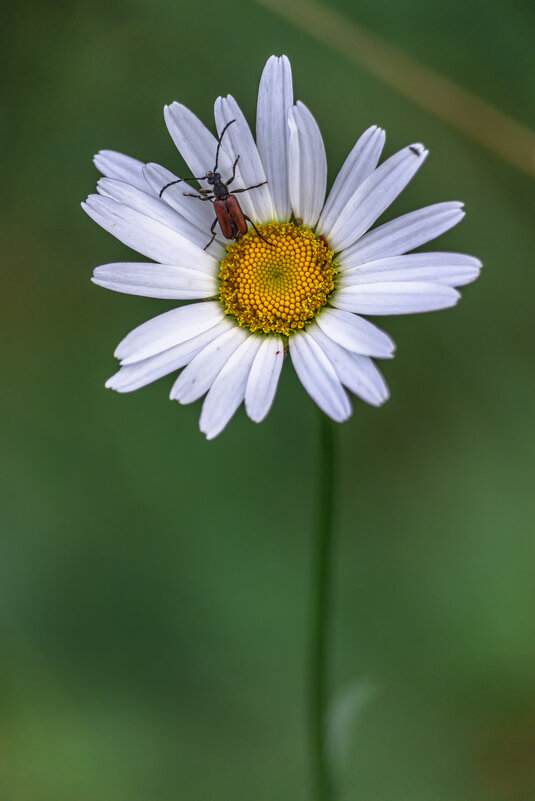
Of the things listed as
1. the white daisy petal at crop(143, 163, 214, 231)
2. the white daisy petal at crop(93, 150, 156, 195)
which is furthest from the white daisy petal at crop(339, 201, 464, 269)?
the white daisy petal at crop(93, 150, 156, 195)

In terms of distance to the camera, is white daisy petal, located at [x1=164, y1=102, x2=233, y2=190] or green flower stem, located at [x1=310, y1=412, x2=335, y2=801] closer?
green flower stem, located at [x1=310, y1=412, x2=335, y2=801]

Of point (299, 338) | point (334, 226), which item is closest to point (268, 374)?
point (299, 338)

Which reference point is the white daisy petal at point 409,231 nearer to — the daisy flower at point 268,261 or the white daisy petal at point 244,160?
the daisy flower at point 268,261

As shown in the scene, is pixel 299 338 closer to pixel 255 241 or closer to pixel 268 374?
pixel 268 374

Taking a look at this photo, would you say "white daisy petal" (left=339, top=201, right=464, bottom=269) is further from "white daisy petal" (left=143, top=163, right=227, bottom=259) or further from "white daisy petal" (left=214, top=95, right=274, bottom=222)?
"white daisy petal" (left=143, top=163, right=227, bottom=259)

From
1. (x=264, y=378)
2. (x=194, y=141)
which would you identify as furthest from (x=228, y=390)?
(x=194, y=141)

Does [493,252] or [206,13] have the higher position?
[206,13]

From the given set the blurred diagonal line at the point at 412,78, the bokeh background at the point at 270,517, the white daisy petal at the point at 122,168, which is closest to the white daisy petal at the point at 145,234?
the white daisy petal at the point at 122,168

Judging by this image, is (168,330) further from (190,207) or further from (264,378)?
(190,207)
